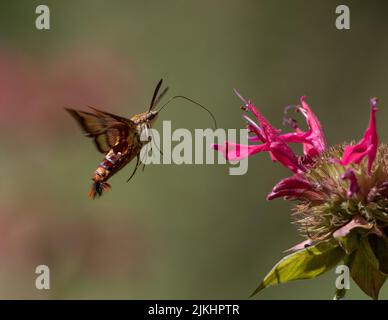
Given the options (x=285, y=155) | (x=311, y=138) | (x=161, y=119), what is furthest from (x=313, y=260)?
(x=161, y=119)

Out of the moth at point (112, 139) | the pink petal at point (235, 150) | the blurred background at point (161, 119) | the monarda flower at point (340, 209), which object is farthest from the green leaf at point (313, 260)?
the blurred background at point (161, 119)

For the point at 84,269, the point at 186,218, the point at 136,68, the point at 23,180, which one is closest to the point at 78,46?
the point at 136,68

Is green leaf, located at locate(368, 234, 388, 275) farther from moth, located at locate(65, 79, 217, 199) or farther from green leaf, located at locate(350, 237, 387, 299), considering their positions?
moth, located at locate(65, 79, 217, 199)

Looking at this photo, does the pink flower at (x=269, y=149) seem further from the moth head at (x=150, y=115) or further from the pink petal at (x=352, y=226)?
the moth head at (x=150, y=115)

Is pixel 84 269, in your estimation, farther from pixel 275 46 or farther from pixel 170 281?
pixel 275 46

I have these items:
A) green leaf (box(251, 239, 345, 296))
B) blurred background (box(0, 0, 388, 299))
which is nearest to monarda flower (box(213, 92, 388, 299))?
green leaf (box(251, 239, 345, 296))

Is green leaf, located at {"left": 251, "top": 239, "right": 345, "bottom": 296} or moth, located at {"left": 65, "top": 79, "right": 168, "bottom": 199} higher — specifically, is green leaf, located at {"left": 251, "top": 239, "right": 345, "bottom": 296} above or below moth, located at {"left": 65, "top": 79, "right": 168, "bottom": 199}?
below

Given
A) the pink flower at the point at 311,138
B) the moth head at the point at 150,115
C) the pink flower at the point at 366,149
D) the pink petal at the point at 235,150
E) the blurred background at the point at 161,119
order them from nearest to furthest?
the pink flower at the point at 366,149 → the pink petal at the point at 235,150 → the pink flower at the point at 311,138 → the moth head at the point at 150,115 → the blurred background at the point at 161,119

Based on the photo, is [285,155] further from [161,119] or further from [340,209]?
[161,119]
